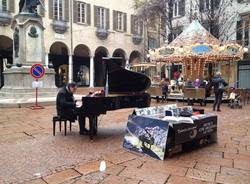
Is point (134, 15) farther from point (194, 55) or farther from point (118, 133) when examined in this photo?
point (118, 133)

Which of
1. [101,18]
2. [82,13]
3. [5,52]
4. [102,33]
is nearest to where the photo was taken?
[5,52]

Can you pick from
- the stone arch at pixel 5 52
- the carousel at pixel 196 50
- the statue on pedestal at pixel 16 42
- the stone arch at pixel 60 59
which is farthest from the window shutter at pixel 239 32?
the stone arch at pixel 5 52

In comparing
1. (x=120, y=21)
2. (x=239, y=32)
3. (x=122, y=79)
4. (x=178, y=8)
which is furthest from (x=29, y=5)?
(x=178, y=8)

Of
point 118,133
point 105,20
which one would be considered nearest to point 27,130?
point 118,133

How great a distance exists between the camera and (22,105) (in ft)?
38.4

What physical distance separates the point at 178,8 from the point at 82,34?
9322mm

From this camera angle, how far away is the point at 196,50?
47.9 ft

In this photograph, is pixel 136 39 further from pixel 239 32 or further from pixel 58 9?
pixel 239 32

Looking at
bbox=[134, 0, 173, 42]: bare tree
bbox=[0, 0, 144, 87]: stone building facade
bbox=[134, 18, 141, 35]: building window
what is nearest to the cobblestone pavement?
bbox=[0, 0, 144, 87]: stone building facade

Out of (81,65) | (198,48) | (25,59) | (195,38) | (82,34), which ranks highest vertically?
(82,34)

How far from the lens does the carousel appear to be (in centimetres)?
1447

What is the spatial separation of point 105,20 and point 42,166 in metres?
24.8

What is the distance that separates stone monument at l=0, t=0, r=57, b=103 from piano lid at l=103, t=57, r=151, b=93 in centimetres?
812

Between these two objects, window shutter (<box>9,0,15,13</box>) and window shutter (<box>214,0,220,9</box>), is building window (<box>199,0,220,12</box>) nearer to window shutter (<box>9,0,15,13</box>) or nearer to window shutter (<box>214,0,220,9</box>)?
window shutter (<box>214,0,220,9</box>)
